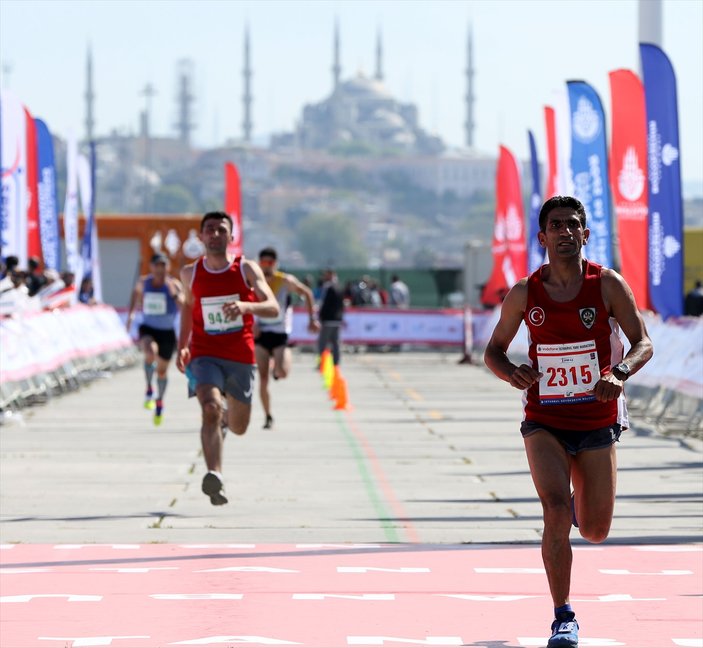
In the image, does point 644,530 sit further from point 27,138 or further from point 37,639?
point 27,138

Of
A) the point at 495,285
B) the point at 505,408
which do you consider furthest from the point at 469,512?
the point at 495,285

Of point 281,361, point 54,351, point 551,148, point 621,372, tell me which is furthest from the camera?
point 551,148

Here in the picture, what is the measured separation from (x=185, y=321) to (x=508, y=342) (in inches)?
192

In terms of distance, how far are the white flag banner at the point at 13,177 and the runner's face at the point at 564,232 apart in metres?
19.6

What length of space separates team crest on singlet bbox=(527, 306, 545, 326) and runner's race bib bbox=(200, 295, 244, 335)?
439 cm

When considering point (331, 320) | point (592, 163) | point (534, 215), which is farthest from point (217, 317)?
point (534, 215)

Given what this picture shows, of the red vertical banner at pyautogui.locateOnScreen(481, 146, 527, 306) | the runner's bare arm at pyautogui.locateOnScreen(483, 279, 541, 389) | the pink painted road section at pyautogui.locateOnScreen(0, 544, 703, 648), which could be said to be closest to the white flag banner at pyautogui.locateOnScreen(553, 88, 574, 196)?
the red vertical banner at pyautogui.locateOnScreen(481, 146, 527, 306)

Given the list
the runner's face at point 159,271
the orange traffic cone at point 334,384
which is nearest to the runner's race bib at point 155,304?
the runner's face at point 159,271

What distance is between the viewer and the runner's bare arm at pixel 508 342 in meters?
6.86

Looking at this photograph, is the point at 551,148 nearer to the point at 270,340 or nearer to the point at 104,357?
the point at 104,357

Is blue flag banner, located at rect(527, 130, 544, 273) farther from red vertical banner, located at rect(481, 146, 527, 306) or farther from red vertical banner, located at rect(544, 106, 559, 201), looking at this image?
red vertical banner, located at rect(544, 106, 559, 201)

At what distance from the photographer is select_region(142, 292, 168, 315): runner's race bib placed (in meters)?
19.4

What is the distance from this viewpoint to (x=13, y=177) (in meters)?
26.3

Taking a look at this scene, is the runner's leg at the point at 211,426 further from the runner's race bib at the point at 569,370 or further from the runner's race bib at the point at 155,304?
the runner's race bib at the point at 155,304
